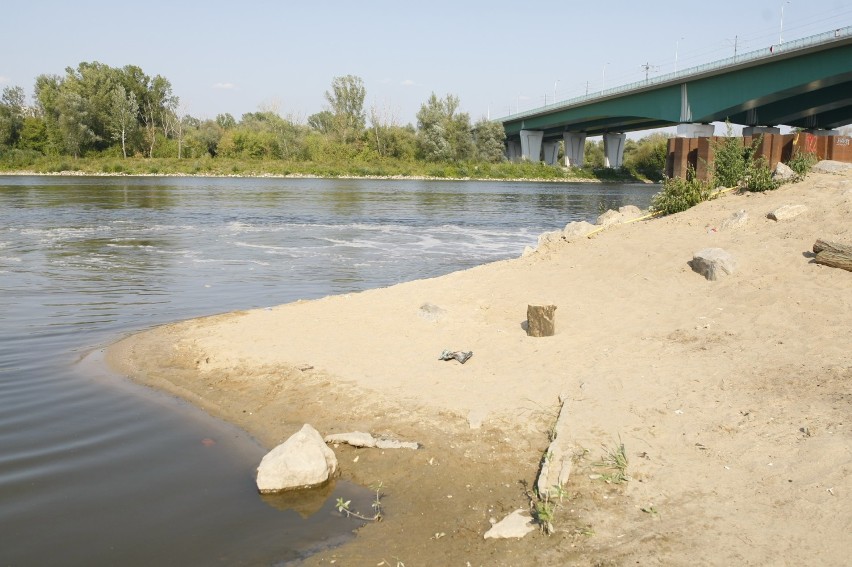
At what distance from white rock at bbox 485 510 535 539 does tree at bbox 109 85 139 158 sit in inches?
3667

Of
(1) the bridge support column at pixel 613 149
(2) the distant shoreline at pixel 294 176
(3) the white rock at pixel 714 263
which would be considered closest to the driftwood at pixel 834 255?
(3) the white rock at pixel 714 263

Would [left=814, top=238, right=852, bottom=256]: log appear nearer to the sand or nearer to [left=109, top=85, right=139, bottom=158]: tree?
the sand

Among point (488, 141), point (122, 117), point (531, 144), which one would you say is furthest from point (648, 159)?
point (122, 117)

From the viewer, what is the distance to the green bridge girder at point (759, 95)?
43.2 metres

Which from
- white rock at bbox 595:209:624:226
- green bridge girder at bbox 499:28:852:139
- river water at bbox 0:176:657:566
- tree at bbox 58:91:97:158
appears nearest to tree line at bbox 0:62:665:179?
tree at bbox 58:91:97:158

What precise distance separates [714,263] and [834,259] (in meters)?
1.52

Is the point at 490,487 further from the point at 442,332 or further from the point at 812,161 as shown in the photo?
the point at 812,161

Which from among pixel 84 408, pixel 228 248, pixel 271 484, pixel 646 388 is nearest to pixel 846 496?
pixel 646 388

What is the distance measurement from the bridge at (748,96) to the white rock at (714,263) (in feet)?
120

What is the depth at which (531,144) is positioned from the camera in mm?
99625

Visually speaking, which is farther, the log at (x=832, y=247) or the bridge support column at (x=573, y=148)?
the bridge support column at (x=573, y=148)

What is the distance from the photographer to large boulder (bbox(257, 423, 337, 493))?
20.1 feet

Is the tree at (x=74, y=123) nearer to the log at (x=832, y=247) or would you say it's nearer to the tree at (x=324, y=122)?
the tree at (x=324, y=122)

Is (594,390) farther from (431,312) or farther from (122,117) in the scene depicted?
(122,117)
